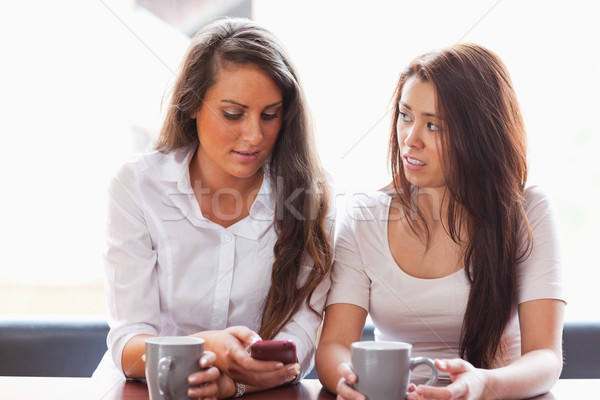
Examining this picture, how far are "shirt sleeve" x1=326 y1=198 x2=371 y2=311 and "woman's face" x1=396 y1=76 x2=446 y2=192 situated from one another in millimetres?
187

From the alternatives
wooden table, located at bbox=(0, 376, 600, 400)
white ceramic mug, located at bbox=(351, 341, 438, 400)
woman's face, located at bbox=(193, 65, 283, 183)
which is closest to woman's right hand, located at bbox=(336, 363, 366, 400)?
white ceramic mug, located at bbox=(351, 341, 438, 400)

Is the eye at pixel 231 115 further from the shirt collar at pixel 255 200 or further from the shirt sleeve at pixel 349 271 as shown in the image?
the shirt sleeve at pixel 349 271

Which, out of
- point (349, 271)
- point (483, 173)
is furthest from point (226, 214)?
point (483, 173)

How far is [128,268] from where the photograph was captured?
4.49 feet

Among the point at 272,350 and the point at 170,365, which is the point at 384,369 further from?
the point at 170,365

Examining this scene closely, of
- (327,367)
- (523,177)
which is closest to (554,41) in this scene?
(523,177)

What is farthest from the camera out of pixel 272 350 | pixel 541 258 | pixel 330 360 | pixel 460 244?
pixel 460 244

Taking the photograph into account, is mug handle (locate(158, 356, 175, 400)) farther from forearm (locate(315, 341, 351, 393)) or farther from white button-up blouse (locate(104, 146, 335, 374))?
white button-up blouse (locate(104, 146, 335, 374))

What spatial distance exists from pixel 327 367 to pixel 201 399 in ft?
0.92

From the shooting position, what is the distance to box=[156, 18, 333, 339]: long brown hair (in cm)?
138

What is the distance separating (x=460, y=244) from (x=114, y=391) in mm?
789

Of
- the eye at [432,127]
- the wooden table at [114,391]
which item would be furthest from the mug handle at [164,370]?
the eye at [432,127]

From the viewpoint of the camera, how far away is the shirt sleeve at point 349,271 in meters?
1.38

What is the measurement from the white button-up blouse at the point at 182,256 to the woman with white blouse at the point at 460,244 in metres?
0.12
